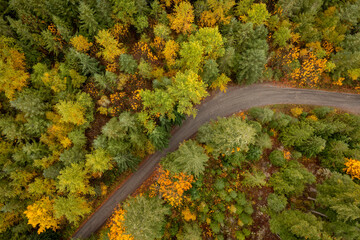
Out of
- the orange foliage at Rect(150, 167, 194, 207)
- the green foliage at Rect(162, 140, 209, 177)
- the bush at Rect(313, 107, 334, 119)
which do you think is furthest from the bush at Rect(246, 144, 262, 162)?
the bush at Rect(313, 107, 334, 119)

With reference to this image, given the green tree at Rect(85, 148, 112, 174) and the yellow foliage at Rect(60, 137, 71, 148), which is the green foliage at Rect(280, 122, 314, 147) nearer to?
the green tree at Rect(85, 148, 112, 174)

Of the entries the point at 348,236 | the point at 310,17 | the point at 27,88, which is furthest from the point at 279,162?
the point at 27,88

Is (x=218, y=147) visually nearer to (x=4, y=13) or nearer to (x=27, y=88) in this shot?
(x=27, y=88)

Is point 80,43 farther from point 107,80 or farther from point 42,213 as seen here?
point 42,213

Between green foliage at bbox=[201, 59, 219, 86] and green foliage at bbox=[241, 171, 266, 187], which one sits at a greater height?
green foliage at bbox=[201, 59, 219, 86]

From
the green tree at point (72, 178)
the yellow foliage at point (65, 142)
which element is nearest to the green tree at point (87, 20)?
the yellow foliage at point (65, 142)
